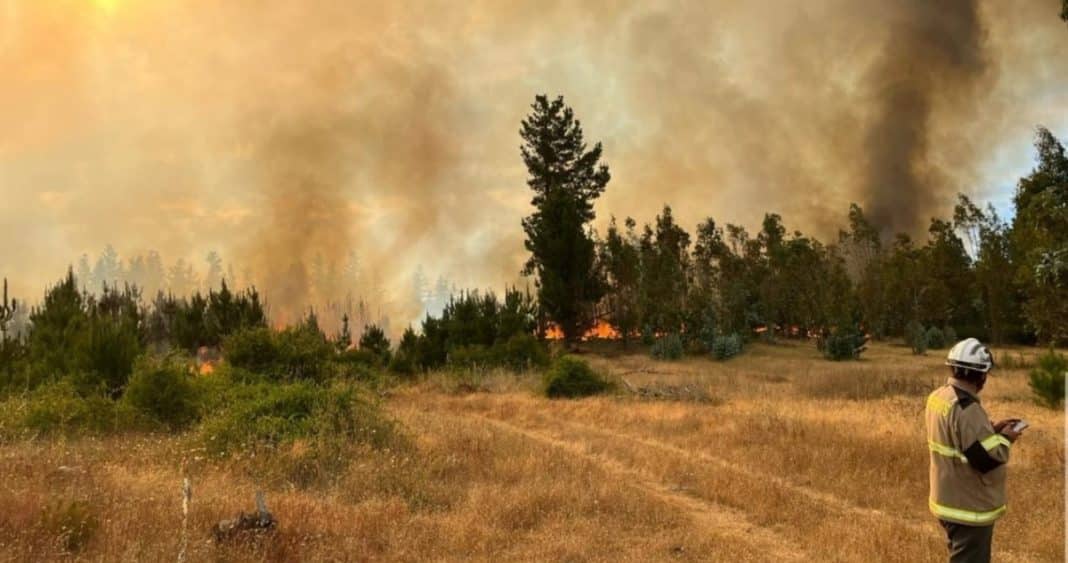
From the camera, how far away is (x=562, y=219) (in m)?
44.9

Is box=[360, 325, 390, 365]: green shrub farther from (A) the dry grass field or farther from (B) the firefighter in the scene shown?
(B) the firefighter

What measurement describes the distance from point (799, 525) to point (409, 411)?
1321cm

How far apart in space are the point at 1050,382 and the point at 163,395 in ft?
81.9

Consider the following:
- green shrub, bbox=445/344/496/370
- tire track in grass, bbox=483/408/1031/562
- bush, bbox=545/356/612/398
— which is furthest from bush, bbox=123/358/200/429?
green shrub, bbox=445/344/496/370

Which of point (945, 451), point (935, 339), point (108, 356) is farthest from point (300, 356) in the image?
point (935, 339)

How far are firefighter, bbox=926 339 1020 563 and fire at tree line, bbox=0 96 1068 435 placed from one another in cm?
1106

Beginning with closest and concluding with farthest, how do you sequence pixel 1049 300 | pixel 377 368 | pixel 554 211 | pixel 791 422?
1. pixel 791 422
2. pixel 1049 300
3. pixel 377 368
4. pixel 554 211

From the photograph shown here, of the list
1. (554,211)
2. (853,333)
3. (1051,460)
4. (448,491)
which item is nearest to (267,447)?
(448,491)

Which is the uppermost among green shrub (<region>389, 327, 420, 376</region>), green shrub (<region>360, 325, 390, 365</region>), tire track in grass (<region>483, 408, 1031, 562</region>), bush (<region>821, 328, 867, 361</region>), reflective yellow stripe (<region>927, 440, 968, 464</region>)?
green shrub (<region>360, 325, 390, 365</region>)

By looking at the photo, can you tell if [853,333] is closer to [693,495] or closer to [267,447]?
[693,495]

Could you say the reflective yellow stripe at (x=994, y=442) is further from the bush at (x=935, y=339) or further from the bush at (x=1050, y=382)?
the bush at (x=935, y=339)

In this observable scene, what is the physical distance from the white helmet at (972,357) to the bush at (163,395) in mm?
15562

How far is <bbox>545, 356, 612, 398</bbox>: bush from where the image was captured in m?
24.3

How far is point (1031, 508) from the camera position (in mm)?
9125
